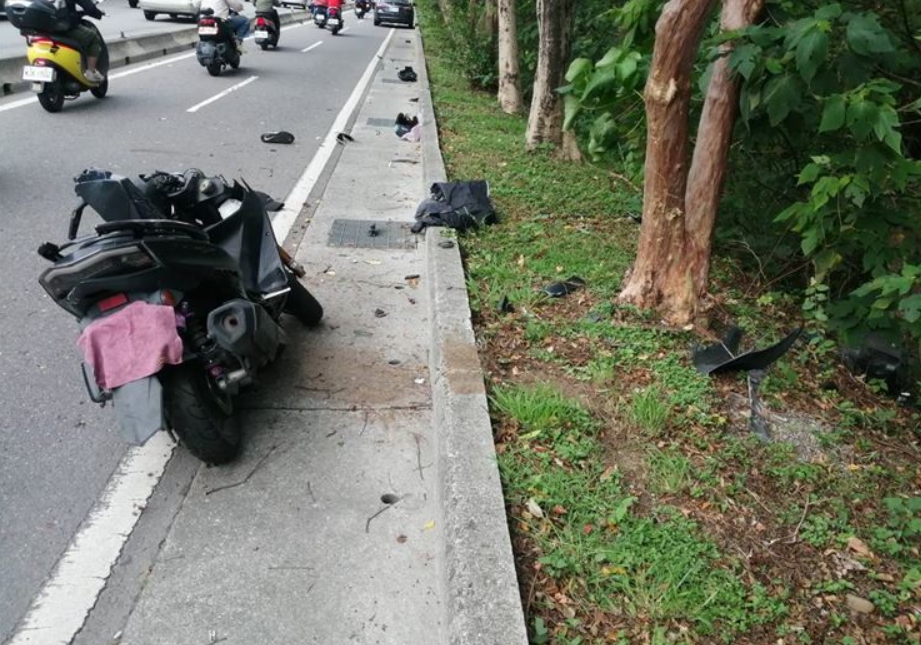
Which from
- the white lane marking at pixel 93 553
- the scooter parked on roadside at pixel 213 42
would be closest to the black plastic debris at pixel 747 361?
the white lane marking at pixel 93 553

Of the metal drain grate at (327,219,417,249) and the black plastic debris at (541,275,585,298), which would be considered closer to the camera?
the black plastic debris at (541,275,585,298)

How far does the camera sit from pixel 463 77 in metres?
15.3

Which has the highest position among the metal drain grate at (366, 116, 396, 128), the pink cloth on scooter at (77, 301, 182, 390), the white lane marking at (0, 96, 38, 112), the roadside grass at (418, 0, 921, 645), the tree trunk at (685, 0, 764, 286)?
the tree trunk at (685, 0, 764, 286)

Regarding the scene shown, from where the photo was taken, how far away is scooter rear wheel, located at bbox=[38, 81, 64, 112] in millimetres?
8852

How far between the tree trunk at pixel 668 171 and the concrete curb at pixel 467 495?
1.11 m

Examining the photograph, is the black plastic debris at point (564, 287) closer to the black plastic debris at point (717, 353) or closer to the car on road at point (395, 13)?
the black plastic debris at point (717, 353)

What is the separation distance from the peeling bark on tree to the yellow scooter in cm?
802

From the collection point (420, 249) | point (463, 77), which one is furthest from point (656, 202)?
point (463, 77)

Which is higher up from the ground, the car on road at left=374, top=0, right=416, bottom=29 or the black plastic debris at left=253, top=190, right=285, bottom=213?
the black plastic debris at left=253, top=190, right=285, bottom=213

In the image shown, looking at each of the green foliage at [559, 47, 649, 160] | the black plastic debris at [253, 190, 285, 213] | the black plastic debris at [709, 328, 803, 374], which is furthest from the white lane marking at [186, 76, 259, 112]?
the black plastic debris at [709, 328, 803, 374]

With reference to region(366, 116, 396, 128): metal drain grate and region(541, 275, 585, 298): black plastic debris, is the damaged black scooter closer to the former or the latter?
region(541, 275, 585, 298): black plastic debris

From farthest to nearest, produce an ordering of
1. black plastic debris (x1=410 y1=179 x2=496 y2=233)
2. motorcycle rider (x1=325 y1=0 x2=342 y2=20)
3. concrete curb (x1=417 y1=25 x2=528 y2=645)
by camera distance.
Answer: motorcycle rider (x1=325 y1=0 x2=342 y2=20) < black plastic debris (x1=410 y1=179 x2=496 y2=233) < concrete curb (x1=417 y1=25 x2=528 y2=645)

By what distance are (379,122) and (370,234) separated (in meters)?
5.46

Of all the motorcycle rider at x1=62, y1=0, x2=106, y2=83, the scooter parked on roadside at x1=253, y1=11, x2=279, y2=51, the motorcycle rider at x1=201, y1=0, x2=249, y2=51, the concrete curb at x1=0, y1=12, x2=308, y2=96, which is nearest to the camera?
the motorcycle rider at x1=62, y1=0, x2=106, y2=83
